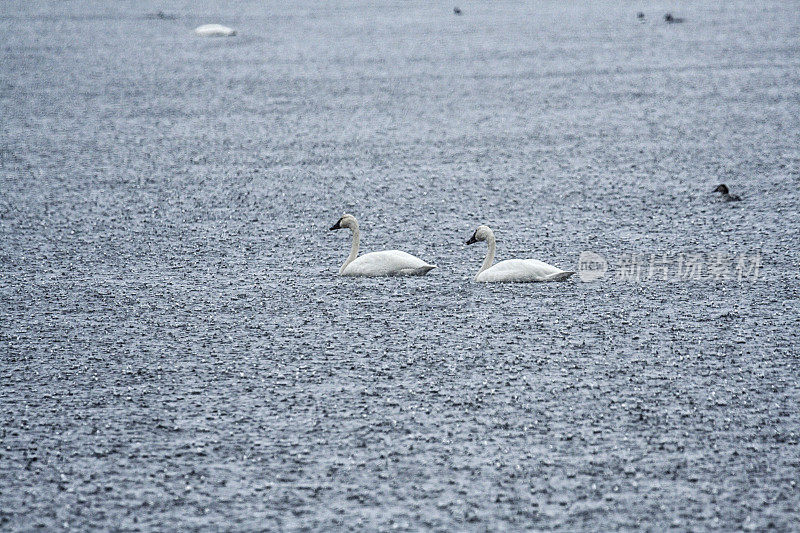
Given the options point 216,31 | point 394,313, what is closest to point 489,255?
point 394,313

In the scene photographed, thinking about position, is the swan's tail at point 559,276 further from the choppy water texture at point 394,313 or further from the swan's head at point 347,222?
the swan's head at point 347,222

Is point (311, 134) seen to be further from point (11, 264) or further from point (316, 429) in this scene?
point (316, 429)

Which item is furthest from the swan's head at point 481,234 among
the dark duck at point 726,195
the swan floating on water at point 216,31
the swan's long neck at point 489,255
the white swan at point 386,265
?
the swan floating on water at point 216,31

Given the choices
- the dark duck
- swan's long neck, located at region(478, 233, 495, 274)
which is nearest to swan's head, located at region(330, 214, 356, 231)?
swan's long neck, located at region(478, 233, 495, 274)

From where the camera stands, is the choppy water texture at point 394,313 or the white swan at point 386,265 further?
the white swan at point 386,265

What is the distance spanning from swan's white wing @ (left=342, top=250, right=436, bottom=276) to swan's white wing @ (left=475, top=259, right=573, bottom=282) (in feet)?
1.87

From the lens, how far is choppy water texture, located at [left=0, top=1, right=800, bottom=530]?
5.58 metres

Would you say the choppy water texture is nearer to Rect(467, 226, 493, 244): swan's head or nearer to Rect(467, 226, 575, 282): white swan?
Rect(467, 226, 575, 282): white swan

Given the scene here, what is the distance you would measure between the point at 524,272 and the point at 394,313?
4.10 feet

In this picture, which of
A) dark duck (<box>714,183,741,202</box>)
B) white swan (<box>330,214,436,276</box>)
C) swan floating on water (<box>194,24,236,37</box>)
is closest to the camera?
white swan (<box>330,214,436,276</box>)

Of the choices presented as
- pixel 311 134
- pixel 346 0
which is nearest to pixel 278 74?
pixel 311 134

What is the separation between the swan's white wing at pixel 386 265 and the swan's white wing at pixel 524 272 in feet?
1.87

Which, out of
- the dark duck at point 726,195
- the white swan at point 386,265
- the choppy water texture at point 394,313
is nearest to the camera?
the choppy water texture at point 394,313

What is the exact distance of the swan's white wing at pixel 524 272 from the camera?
866cm
